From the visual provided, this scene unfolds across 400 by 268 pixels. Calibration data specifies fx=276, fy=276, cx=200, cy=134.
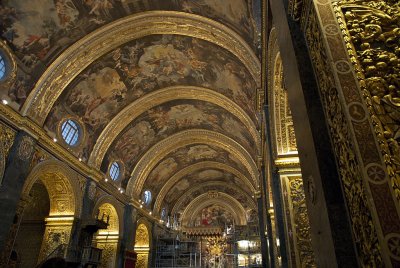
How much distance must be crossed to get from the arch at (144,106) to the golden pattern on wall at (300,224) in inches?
305

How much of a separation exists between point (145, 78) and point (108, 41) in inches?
121

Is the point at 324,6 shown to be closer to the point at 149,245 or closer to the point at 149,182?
the point at 149,182

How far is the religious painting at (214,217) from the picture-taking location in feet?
103

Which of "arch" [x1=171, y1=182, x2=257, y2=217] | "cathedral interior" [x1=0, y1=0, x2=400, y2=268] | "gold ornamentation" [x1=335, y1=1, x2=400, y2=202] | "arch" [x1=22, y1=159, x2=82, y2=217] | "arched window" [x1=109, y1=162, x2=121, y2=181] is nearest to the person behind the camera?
"gold ornamentation" [x1=335, y1=1, x2=400, y2=202]

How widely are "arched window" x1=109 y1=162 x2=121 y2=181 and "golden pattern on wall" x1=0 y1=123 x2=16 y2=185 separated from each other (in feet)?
24.6

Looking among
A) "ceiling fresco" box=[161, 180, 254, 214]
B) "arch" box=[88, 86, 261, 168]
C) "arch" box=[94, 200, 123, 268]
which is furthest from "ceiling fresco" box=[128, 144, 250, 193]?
"arch" box=[88, 86, 261, 168]

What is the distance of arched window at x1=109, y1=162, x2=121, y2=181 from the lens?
56.4ft

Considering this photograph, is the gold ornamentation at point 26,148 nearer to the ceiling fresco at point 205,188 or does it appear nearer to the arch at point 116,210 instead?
the arch at point 116,210

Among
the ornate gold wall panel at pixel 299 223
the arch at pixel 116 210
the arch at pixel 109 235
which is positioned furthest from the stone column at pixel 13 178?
the ornate gold wall panel at pixel 299 223

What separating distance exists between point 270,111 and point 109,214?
13.6m

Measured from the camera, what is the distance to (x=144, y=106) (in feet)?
53.4

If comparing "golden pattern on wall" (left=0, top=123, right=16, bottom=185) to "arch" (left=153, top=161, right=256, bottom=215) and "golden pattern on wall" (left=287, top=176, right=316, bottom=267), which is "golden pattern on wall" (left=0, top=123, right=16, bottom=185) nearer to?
"golden pattern on wall" (left=287, top=176, right=316, bottom=267)

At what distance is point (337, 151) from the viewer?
7.21 ft

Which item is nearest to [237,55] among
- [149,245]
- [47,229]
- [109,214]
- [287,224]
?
[287,224]
